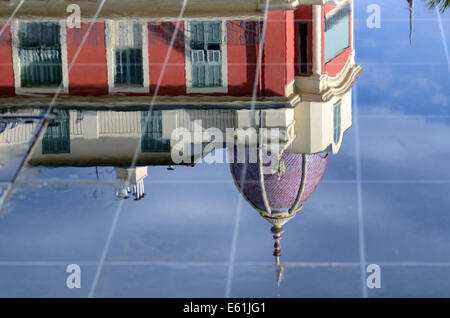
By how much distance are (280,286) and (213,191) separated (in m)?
3.21

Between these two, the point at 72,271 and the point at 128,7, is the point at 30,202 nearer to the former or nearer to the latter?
the point at 72,271

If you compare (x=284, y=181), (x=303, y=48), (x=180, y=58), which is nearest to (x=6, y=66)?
(x=180, y=58)

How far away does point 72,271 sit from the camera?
13.9 meters

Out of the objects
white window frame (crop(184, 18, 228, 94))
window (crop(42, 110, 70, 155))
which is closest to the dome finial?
window (crop(42, 110, 70, 155))

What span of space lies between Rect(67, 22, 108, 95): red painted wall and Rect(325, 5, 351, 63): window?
184 inches

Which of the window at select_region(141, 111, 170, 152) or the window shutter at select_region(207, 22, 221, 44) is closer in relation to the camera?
the window at select_region(141, 111, 170, 152)

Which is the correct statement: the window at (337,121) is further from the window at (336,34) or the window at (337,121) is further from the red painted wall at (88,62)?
the red painted wall at (88,62)

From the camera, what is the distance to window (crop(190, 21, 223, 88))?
2407cm

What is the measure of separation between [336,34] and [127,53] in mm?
4449

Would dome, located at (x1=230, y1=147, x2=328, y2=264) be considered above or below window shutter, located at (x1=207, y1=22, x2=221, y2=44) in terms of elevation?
below

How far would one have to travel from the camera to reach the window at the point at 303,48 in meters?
23.7

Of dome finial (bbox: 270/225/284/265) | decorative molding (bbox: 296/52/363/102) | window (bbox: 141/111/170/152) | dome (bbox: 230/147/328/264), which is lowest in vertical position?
dome finial (bbox: 270/225/284/265)

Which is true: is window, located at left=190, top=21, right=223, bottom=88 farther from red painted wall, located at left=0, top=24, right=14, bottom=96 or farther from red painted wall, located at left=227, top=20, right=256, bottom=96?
red painted wall, located at left=0, top=24, right=14, bottom=96

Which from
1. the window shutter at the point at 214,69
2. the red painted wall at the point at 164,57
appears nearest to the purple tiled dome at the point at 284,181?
the red painted wall at the point at 164,57
